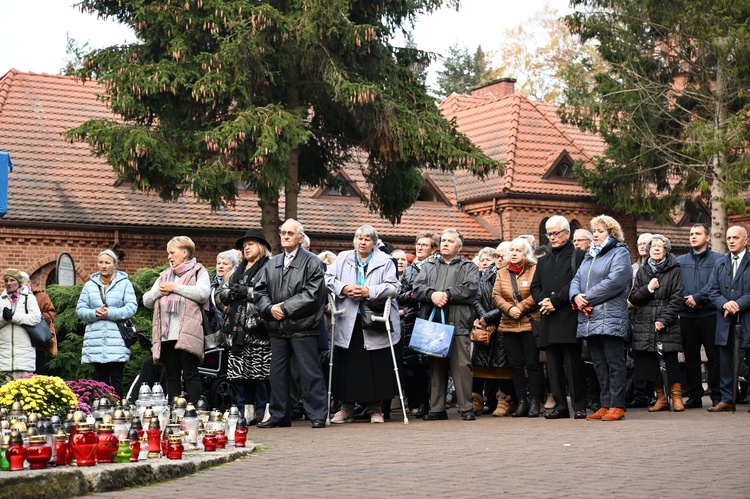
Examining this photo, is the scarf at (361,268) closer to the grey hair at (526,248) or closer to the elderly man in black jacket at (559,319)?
the grey hair at (526,248)

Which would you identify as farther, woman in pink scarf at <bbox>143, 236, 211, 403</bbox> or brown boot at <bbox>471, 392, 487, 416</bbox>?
brown boot at <bbox>471, 392, 487, 416</bbox>

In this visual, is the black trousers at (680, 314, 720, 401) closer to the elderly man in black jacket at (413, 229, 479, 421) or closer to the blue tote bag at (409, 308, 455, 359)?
the elderly man in black jacket at (413, 229, 479, 421)

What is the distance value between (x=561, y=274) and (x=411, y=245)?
77.3ft

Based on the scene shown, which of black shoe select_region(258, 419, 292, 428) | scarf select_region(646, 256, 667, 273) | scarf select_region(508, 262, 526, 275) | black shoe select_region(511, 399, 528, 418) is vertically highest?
scarf select_region(646, 256, 667, 273)

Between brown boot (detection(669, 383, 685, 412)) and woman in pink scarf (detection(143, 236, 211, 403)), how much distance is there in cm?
559

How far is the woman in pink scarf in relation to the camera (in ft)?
41.8

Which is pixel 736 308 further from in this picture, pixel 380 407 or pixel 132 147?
pixel 132 147

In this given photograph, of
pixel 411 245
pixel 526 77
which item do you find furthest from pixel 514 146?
pixel 526 77

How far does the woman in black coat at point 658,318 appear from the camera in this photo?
14453mm

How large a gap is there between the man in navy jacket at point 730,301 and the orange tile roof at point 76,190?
18529 millimetres

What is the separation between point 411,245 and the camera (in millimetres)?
36688

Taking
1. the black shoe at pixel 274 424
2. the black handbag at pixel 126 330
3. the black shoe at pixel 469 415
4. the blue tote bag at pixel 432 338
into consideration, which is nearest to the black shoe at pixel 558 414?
the black shoe at pixel 469 415

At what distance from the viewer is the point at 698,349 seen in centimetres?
1515

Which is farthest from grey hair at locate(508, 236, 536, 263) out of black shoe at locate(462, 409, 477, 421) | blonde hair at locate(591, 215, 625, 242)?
black shoe at locate(462, 409, 477, 421)
